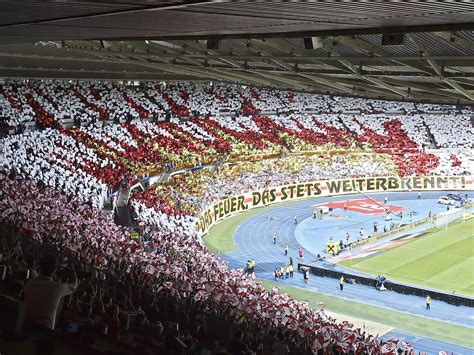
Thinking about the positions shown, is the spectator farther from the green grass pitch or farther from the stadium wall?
the stadium wall

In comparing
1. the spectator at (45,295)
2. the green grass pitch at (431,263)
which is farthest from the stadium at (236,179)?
the green grass pitch at (431,263)

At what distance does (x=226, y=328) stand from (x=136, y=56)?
13812 mm

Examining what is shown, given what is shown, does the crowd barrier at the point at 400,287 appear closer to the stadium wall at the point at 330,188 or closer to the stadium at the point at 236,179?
the stadium at the point at 236,179

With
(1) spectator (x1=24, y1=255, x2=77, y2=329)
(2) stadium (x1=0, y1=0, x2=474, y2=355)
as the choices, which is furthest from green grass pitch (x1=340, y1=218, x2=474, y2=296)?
(1) spectator (x1=24, y1=255, x2=77, y2=329)

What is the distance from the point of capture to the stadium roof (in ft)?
22.4

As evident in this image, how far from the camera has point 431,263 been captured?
32.6 metres

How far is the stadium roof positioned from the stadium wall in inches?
787

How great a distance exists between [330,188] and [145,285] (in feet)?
131

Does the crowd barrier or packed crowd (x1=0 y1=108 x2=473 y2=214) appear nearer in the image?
the crowd barrier

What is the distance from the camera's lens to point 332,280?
3012cm

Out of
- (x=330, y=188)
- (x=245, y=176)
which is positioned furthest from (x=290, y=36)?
(x=330, y=188)

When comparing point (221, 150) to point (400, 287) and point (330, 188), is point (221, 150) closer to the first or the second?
point (330, 188)

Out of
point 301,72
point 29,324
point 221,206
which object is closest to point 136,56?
point 301,72

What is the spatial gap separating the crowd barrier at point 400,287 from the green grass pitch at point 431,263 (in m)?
1.17
